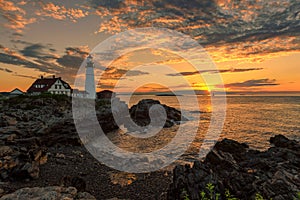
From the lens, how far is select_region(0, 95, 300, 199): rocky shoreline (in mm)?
10859

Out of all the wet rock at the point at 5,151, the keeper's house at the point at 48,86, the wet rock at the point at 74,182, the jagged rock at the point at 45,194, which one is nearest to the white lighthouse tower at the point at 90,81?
the keeper's house at the point at 48,86

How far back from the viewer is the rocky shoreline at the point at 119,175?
10.9 meters

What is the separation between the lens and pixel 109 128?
1586 inches

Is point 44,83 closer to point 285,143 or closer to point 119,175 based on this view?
point 119,175

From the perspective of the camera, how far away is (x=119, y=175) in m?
16.8

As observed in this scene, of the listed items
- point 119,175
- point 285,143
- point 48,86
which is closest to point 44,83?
point 48,86

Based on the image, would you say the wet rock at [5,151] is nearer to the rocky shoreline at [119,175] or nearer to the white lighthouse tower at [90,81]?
the rocky shoreline at [119,175]

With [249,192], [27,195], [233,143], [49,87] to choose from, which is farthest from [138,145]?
[49,87]

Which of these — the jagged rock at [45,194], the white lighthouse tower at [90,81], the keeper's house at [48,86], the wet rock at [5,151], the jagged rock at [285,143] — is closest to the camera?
the jagged rock at [45,194]

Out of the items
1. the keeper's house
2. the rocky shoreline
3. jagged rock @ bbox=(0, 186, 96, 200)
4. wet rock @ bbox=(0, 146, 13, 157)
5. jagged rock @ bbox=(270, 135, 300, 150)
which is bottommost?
jagged rock @ bbox=(270, 135, 300, 150)

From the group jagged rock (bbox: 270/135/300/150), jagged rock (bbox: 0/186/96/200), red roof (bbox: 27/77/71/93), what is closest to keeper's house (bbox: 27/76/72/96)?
red roof (bbox: 27/77/71/93)

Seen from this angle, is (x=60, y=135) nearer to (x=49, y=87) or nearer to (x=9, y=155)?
(x=9, y=155)

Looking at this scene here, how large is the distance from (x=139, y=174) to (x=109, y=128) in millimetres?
24195

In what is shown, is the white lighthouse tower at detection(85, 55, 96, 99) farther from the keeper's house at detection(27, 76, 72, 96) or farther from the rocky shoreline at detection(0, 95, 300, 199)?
the rocky shoreline at detection(0, 95, 300, 199)
